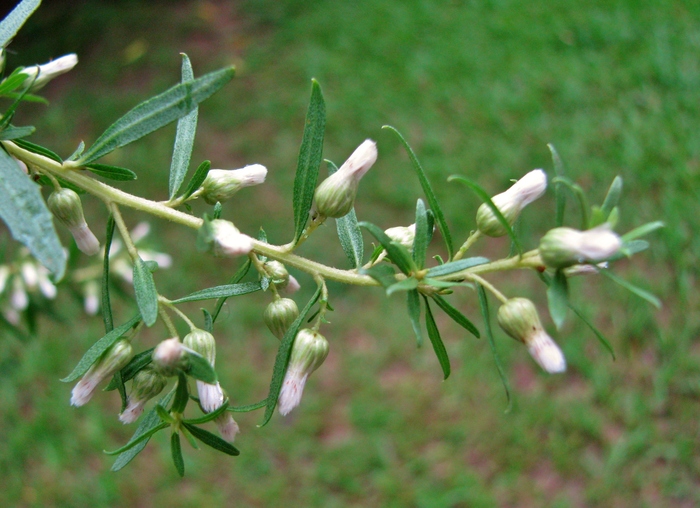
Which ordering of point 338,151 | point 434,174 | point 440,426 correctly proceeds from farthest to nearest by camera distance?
point 338,151 → point 434,174 → point 440,426

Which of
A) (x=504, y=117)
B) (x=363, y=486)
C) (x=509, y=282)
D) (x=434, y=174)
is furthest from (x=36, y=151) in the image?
(x=504, y=117)

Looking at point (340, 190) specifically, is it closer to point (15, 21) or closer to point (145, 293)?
point (145, 293)

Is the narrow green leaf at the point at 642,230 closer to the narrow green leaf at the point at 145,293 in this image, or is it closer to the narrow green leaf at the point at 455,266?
the narrow green leaf at the point at 455,266

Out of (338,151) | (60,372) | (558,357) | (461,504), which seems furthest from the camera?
(338,151)

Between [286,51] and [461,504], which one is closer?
[461,504]

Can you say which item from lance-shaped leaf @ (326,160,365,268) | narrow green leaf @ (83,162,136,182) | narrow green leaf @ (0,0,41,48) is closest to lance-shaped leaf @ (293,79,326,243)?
lance-shaped leaf @ (326,160,365,268)

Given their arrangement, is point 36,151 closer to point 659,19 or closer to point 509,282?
point 509,282
